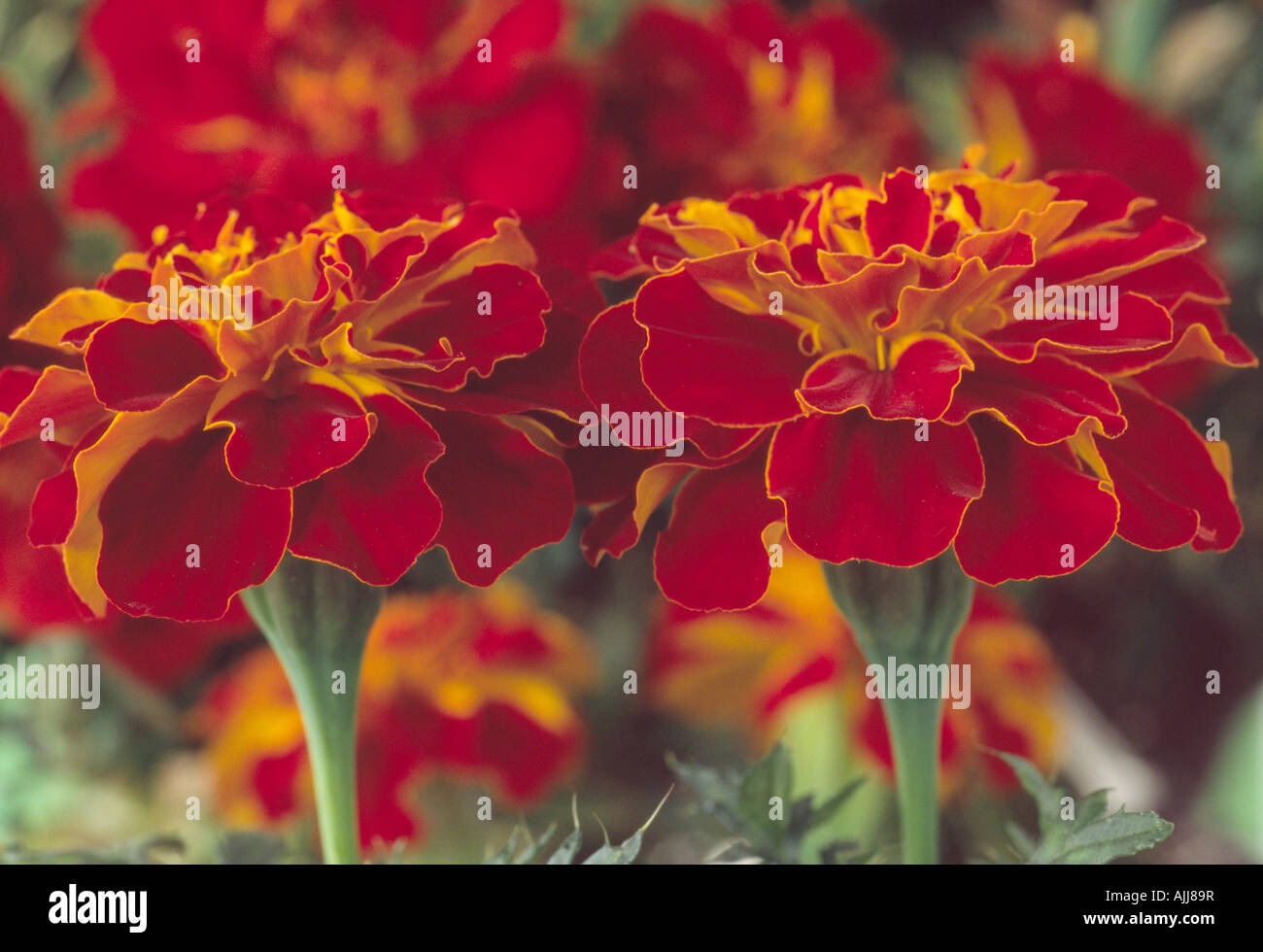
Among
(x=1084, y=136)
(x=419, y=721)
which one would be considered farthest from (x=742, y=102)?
(x=419, y=721)

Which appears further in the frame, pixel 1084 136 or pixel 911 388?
pixel 1084 136

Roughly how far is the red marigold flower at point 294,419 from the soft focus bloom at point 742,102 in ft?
0.53

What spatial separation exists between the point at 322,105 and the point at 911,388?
0.75 feet

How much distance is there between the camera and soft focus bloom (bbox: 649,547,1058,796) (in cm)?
37

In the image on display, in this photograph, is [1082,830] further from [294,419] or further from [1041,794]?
[294,419]

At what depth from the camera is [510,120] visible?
0.36 meters

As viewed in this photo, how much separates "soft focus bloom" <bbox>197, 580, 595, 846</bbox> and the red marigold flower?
0.16 metres

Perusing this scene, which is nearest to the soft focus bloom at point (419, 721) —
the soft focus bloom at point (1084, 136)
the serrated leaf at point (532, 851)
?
the serrated leaf at point (532, 851)

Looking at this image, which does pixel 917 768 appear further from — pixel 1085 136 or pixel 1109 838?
pixel 1085 136

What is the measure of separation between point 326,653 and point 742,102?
0.74 feet

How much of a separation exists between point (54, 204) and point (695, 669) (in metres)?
0.27

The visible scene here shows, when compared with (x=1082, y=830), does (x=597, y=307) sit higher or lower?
higher

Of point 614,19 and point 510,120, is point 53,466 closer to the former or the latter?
point 510,120

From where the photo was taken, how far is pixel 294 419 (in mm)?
210
